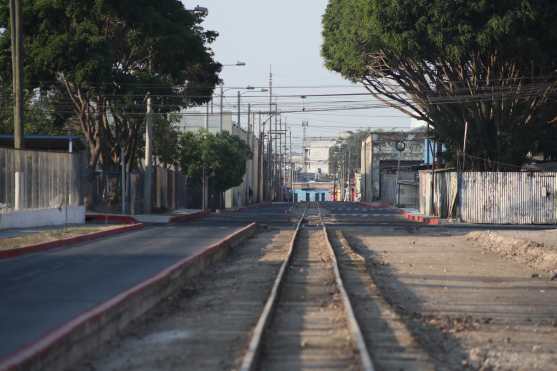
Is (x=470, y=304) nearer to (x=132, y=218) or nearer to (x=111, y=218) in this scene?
(x=132, y=218)

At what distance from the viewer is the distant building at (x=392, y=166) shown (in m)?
89.8

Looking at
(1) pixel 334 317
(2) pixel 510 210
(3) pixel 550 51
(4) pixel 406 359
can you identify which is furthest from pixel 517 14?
(4) pixel 406 359

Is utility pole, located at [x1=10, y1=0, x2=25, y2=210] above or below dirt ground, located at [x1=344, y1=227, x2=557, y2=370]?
above

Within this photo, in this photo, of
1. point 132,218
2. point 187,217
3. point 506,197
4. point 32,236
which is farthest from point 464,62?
point 32,236

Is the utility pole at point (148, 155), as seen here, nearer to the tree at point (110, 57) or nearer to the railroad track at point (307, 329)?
the tree at point (110, 57)

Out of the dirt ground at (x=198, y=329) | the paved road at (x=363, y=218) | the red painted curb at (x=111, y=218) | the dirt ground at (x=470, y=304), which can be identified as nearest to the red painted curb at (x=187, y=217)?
the red painted curb at (x=111, y=218)

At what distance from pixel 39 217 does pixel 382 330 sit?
2489cm

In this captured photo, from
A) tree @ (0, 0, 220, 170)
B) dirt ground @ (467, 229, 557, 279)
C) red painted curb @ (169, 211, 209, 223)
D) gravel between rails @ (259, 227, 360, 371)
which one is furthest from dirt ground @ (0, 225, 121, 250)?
dirt ground @ (467, 229, 557, 279)

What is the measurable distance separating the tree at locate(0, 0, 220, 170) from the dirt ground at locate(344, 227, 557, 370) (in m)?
19.9

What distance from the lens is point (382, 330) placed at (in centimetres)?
1227

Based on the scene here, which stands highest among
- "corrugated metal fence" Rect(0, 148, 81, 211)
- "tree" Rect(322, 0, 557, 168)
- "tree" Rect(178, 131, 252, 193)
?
"tree" Rect(322, 0, 557, 168)

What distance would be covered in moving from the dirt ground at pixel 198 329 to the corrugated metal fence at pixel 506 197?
94.4ft

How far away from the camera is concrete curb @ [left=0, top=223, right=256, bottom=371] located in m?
8.77

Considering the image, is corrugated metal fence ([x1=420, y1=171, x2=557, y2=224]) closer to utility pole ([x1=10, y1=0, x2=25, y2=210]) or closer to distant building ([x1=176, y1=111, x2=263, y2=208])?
utility pole ([x1=10, y1=0, x2=25, y2=210])
